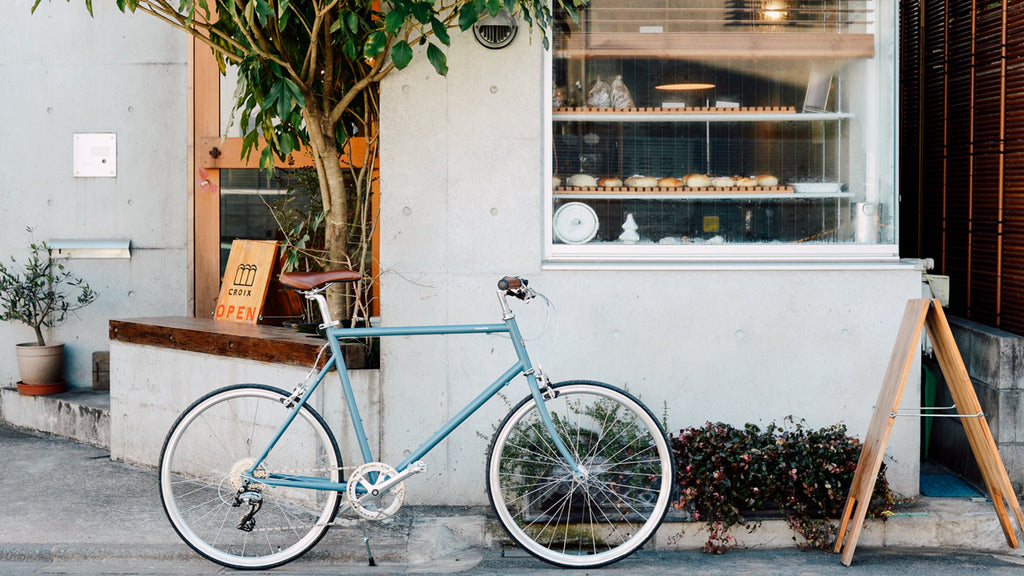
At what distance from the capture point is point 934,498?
5.07 metres

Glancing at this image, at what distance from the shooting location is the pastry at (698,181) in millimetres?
5305

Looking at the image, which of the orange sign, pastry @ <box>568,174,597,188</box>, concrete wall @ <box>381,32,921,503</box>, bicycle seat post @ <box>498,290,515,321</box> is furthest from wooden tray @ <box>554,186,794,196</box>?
the orange sign

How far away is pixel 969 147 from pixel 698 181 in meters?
A: 1.85

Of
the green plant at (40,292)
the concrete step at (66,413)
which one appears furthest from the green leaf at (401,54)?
the green plant at (40,292)

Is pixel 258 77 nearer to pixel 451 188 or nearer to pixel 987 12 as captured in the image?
pixel 451 188

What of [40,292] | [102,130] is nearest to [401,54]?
[102,130]

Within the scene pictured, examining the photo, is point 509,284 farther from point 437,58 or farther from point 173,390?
point 173,390

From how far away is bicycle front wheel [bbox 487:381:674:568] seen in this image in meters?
4.42

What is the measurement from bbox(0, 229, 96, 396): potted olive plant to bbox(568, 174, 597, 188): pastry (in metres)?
3.77

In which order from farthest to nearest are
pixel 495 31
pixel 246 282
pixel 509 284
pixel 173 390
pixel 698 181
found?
pixel 246 282
pixel 173 390
pixel 698 181
pixel 495 31
pixel 509 284

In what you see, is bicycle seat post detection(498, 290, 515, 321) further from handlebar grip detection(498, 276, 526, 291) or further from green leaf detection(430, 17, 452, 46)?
green leaf detection(430, 17, 452, 46)

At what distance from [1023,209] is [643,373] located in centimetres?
228

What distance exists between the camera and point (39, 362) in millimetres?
6879

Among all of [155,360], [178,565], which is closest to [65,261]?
[155,360]
